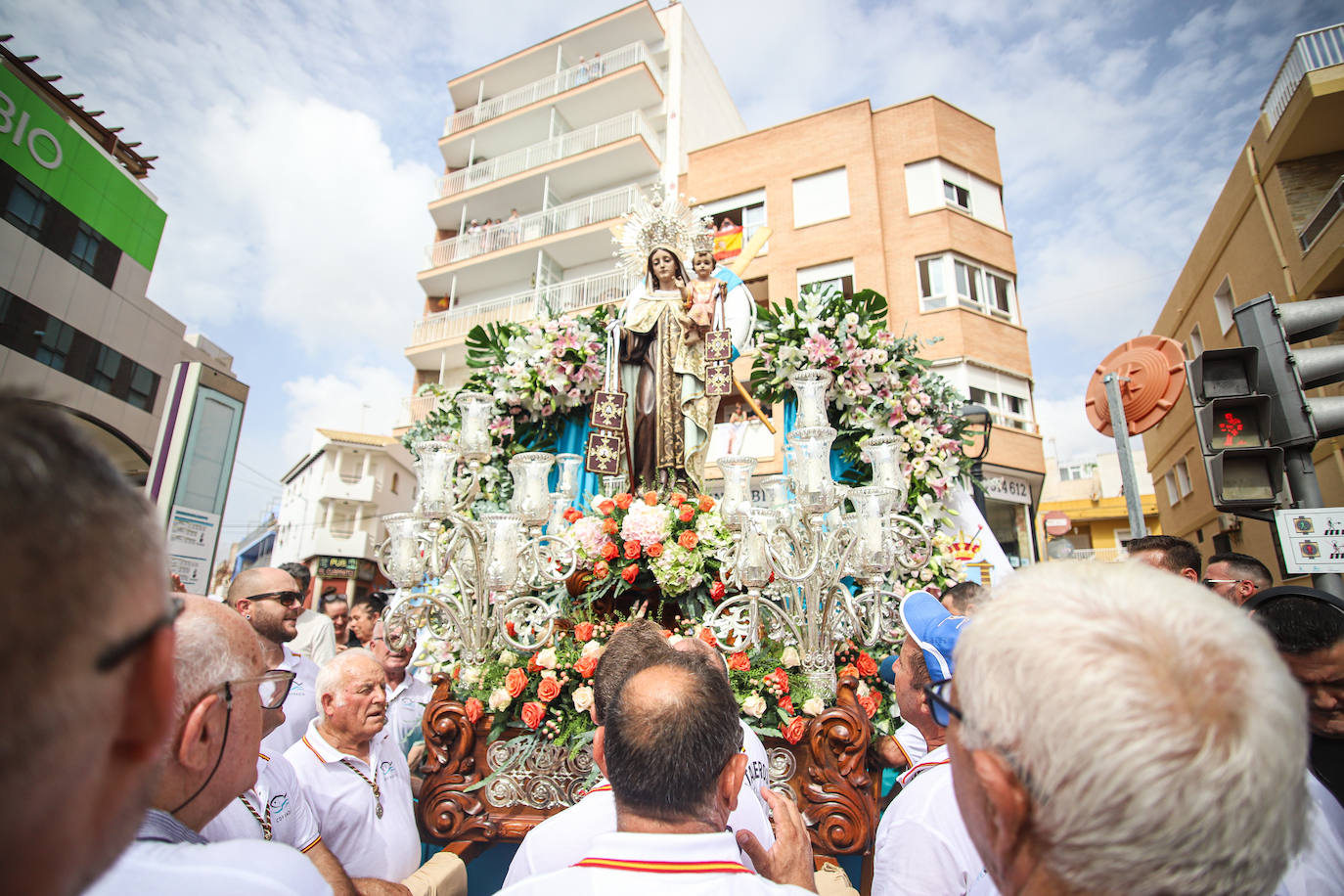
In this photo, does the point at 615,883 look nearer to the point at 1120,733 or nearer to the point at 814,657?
the point at 1120,733

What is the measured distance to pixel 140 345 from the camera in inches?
557

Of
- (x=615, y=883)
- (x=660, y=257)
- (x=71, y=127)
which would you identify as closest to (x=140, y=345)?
(x=71, y=127)

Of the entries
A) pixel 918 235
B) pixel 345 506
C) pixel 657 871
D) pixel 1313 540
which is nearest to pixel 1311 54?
pixel 918 235

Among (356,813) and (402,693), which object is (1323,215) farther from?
(356,813)

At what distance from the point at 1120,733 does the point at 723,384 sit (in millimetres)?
4170

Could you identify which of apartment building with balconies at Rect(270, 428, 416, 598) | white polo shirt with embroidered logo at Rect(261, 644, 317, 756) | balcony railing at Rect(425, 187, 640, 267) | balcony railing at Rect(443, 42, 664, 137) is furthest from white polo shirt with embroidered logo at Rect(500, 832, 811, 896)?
apartment building with balconies at Rect(270, 428, 416, 598)

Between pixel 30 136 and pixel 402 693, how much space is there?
24.3 ft

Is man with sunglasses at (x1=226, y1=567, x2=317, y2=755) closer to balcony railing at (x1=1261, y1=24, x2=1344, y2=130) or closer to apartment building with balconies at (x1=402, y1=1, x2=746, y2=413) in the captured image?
apartment building with balconies at (x1=402, y1=1, x2=746, y2=413)

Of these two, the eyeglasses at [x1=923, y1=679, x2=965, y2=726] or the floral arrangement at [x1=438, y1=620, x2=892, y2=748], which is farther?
the floral arrangement at [x1=438, y1=620, x2=892, y2=748]

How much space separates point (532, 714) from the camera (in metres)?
3.26

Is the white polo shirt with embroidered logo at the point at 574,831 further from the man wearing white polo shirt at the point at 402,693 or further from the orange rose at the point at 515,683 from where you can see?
the man wearing white polo shirt at the point at 402,693

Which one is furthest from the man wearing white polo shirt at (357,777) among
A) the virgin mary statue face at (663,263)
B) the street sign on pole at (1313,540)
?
the street sign on pole at (1313,540)

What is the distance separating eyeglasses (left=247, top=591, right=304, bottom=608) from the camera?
3.58 m

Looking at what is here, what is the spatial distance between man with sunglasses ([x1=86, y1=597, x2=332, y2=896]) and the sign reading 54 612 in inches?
329
